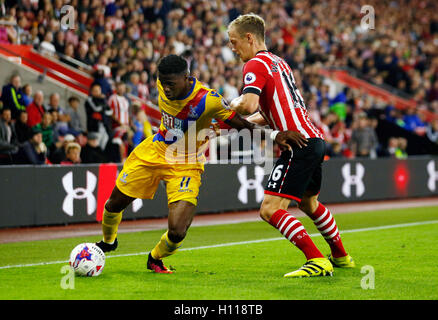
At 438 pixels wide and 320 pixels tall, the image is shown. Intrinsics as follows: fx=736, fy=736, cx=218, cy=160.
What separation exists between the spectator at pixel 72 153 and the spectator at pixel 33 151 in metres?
0.40

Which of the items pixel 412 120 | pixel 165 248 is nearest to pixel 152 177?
pixel 165 248

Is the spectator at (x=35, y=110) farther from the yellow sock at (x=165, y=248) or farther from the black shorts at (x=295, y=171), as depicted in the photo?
the black shorts at (x=295, y=171)

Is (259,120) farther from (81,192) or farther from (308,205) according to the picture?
(81,192)

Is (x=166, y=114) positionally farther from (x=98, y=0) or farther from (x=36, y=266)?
(x=98, y=0)

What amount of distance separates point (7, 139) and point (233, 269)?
7.00 m

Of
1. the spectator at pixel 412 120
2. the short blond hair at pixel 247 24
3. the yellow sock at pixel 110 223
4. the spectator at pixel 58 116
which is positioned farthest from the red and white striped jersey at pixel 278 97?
the spectator at pixel 412 120

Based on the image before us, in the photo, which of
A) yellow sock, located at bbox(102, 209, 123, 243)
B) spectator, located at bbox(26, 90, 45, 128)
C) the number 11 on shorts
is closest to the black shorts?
the number 11 on shorts

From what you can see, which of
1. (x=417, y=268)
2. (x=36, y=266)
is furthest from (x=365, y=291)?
(x=36, y=266)

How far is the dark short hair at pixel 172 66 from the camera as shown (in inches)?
272

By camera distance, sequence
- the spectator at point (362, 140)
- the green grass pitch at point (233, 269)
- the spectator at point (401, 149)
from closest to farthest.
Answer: the green grass pitch at point (233, 269) → the spectator at point (362, 140) → the spectator at point (401, 149)

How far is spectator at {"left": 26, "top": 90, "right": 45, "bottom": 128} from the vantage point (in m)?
13.9
